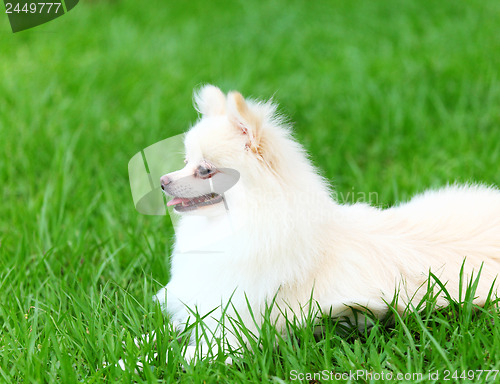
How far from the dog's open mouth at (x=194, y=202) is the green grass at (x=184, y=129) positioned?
1.58 ft

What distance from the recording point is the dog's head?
73.5 inches

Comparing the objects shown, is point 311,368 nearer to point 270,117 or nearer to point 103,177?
point 270,117

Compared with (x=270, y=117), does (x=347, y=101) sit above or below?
above

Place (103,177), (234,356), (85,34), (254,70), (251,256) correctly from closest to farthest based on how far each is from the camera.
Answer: (251,256), (234,356), (103,177), (254,70), (85,34)

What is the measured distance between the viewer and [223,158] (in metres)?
1.87

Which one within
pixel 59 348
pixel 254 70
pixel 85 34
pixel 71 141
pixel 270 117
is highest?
pixel 85 34

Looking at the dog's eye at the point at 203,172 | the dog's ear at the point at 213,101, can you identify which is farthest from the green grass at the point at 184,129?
the dog's ear at the point at 213,101

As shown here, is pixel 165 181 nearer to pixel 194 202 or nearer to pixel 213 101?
pixel 194 202

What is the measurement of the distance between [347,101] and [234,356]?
311 centimetres

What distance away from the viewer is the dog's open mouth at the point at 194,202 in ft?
6.29

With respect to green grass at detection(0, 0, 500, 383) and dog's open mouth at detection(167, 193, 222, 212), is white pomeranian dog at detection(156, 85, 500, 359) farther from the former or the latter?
green grass at detection(0, 0, 500, 383)

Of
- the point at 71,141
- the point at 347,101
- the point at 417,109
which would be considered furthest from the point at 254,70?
the point at 71,141

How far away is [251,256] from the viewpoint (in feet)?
6.33

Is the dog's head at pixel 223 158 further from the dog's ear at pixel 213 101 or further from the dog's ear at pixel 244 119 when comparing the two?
the dog's ear at pixel 213 101
